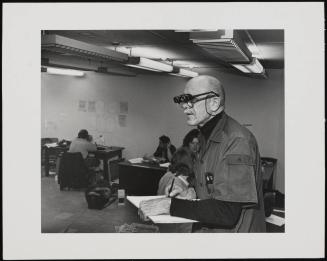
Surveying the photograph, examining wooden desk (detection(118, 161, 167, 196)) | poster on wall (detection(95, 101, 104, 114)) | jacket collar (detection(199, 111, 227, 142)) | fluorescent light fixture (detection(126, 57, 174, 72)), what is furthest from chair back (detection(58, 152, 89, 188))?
jacket collar (detection(199, 111, 227, 142))

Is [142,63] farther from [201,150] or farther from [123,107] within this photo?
[123,107]

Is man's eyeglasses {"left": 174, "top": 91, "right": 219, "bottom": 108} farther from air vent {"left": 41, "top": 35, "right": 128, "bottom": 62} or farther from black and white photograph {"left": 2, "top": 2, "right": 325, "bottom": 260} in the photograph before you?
air vent {"left": 41, "top": 35, "right": 128, "bottom": 62}

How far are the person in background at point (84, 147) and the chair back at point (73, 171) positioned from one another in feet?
0.92

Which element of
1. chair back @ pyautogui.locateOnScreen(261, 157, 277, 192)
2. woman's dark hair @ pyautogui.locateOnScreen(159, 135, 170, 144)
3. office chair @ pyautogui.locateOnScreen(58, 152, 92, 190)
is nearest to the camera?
chair back @ pyautogui.locateOnScreen(261, 157, 277, 192)

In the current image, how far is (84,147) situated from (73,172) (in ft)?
1.73

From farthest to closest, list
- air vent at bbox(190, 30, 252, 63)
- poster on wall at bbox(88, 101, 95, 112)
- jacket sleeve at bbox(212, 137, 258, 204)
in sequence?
poster on wall at bbox(88, 101, 95, 112) < air vent at bbox(190, 30, 252, 63) < jacket sleeve at bbox(212, 137, 258, 204)

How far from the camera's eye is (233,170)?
1.74 meters

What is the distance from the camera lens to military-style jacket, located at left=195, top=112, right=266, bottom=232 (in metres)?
1.72

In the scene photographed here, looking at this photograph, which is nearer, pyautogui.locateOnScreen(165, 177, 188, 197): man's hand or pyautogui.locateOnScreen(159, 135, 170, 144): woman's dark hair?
pyautogui.locateOnScreen(165, 177, 188, 197): man's hand

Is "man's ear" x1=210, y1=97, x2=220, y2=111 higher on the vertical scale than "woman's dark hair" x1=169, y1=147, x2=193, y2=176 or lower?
higher

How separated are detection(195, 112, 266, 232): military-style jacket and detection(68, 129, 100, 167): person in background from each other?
485cm

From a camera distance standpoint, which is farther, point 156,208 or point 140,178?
point 140,178

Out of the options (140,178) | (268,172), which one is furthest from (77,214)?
(268,172)

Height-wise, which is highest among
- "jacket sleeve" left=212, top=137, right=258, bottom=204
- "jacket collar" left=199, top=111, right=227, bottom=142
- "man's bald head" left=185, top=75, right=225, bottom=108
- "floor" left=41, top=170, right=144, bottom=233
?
"man's bald head" left=185, top=75, right=225, bottom=108
